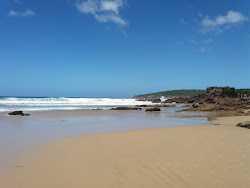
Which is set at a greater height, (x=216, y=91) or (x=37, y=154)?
(x=216, y=91)

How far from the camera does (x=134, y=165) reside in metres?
4.15

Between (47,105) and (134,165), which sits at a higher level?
(47,105)

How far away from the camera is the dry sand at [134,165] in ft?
11.1

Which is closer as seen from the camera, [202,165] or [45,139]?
[202,165]

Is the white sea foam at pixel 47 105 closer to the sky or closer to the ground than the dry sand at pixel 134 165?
closer to the sky

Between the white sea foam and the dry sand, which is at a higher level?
the white sea foam

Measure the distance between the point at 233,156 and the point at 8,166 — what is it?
4.76 meters

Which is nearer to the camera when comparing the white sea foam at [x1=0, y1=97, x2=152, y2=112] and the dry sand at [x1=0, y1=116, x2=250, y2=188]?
the dry sand at [x1=0, y1=116, x2=250, y2=188]

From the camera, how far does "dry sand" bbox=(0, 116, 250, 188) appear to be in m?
3.38

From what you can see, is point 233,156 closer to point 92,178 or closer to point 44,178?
point 92,178

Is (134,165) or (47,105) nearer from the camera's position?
(134,165)

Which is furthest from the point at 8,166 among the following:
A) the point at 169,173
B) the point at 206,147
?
the point at 206,147

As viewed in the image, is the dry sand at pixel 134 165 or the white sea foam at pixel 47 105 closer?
the dry sand at pixel 134 165

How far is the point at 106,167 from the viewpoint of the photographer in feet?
13.3
